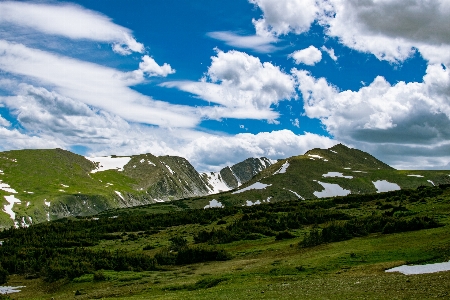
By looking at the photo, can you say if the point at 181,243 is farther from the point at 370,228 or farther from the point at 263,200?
the point at 263,200

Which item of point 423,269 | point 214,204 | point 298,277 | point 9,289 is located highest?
point 214,204

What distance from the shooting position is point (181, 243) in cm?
5572

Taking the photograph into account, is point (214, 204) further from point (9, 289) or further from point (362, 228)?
point (9, 289)

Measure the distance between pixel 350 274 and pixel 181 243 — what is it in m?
32.8

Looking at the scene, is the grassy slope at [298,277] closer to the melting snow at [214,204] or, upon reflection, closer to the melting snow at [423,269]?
the melting snow at [423,269]

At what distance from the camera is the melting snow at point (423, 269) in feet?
80.7

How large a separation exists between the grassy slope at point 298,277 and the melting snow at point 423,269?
1.13m

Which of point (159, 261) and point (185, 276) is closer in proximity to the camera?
point (185, 276)

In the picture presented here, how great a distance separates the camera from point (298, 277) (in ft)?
93.7

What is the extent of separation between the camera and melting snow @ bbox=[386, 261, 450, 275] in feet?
80.7

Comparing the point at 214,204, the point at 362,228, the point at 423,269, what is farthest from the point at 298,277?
the point at 214,204

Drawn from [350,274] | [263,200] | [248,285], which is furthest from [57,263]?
[263,200]

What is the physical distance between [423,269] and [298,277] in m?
8.37

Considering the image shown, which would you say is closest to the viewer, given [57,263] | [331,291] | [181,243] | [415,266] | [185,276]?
[331,291]
